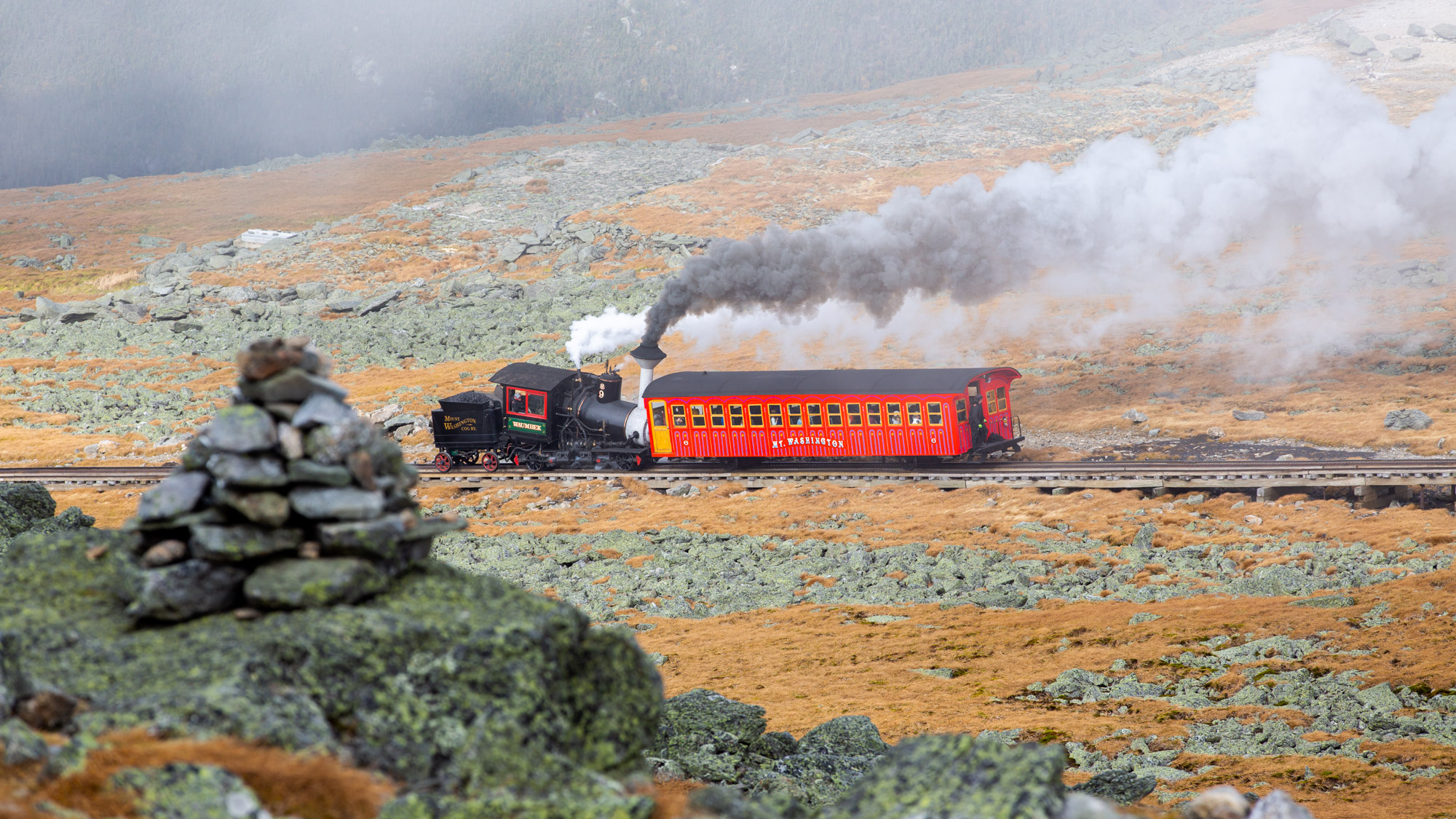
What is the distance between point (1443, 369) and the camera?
47719 millimetres

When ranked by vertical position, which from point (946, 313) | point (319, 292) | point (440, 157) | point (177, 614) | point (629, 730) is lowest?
point (629, 730)

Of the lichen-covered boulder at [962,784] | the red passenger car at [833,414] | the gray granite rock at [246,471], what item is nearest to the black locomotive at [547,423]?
the red passenger car at [833,414]

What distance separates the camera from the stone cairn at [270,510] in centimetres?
779

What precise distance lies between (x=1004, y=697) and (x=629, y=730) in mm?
13451

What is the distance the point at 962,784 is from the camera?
7.52 m

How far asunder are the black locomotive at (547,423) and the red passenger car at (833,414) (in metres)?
2.03

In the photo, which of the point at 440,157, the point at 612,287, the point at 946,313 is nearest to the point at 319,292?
the point at 612,287

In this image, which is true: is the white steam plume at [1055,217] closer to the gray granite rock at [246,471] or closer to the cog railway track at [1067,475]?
the cog railway track at [1067,475]

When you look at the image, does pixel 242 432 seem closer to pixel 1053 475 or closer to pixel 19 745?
pixel 19 745

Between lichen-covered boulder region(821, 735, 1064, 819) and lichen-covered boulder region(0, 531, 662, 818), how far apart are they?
203 centimetres

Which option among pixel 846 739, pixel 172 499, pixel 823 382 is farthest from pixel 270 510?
pixel 823 382

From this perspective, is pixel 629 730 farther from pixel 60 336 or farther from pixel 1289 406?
pixel 60 336

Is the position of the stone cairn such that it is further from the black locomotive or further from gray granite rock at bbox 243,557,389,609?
the black locomotive

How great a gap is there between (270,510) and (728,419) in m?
27.8
